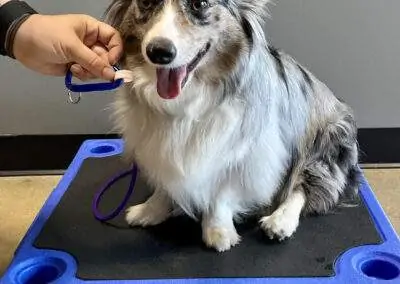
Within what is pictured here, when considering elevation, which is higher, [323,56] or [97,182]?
[323,56]

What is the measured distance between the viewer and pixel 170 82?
4.28ft

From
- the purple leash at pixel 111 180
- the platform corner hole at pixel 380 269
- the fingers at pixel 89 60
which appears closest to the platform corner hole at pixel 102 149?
the purple leash at pixel 111 180

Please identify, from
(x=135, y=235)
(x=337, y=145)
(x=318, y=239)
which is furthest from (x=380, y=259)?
(x=135, y=235)

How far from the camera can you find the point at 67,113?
242cm

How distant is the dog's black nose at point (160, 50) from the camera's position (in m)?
1.19

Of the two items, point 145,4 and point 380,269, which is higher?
point 145,4

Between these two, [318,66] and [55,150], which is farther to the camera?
[55,150]

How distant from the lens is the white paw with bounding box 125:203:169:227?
158 centimetres

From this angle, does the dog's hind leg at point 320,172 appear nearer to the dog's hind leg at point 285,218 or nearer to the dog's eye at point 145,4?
the dog's hind leg at point 285,218

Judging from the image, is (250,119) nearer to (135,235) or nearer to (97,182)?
(135,235)

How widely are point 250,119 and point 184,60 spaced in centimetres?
26

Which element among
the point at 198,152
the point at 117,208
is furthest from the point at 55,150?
the point at 198,152

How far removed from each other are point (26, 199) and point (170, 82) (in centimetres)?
121

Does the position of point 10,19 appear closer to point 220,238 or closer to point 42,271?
point 42,271
